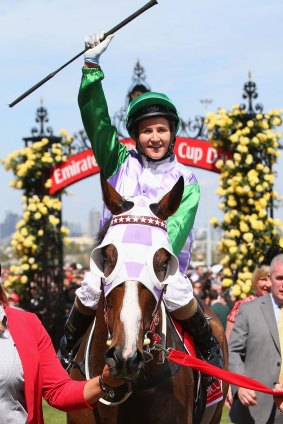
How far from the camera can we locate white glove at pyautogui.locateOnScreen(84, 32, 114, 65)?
5473 mm

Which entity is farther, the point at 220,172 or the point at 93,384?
the point at 220,172

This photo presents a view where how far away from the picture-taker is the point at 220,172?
15.0 m

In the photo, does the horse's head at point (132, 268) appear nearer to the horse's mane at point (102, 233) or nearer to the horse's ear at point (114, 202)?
the horse's ear at point (114, 202)

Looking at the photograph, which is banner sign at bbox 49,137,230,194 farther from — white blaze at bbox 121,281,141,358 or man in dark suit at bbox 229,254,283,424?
white blaze at bbox 121,281,141,358

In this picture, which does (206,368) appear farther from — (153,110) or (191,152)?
(191,152)

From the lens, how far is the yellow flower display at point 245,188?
14.1 metres

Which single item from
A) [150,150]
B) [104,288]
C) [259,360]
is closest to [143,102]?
[150,150]

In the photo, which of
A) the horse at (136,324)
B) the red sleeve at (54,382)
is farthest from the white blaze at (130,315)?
the red sleeve at (54,382)

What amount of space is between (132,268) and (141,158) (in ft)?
4.83

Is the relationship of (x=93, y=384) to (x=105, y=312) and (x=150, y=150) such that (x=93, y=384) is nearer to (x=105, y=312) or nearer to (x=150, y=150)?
(x=105, y=312)

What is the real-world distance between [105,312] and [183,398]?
839mm

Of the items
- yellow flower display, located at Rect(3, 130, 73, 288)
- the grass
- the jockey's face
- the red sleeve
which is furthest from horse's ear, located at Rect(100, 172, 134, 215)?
yellow flower display, located at Rect(3, 130, 73, 288)

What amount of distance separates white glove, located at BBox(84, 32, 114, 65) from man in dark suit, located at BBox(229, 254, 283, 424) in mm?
2443

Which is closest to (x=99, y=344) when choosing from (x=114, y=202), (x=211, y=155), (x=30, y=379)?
(x=30, y=379)
